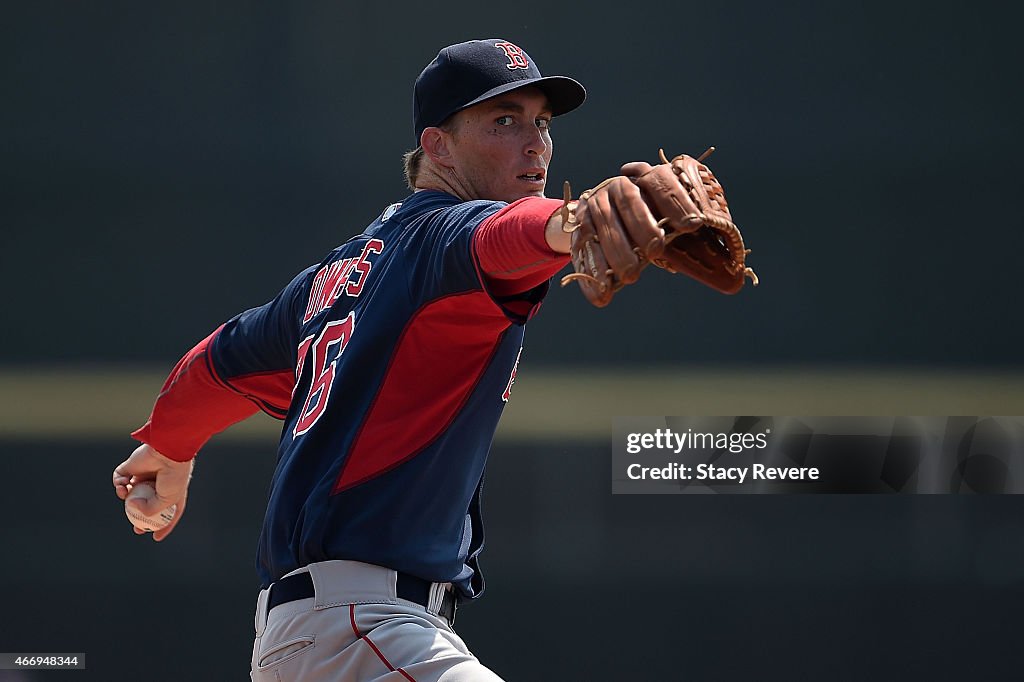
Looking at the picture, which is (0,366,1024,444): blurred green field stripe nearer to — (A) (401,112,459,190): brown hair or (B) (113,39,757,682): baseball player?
(A) (401,112,459,190): brown hair

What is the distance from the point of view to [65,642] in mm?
3797

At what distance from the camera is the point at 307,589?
1788 millimetres

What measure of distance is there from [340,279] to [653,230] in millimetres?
763

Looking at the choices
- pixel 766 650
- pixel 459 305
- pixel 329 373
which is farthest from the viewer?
pixel 766 650

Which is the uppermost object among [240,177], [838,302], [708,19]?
[708,19]

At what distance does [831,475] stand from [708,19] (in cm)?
151

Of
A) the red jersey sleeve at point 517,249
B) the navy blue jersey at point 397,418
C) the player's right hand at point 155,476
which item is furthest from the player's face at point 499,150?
the player's right hand at point 155,476

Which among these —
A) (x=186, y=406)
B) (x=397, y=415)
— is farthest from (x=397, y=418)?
(x=186, y=406)

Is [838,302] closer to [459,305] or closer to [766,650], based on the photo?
[766,650]

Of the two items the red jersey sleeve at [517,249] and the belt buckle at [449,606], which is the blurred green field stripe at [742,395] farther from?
the red jersey sleeve at [517,249]

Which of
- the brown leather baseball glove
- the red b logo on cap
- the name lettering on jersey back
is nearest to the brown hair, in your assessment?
the red b logo on cap

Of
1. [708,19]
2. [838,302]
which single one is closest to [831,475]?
[838,302]

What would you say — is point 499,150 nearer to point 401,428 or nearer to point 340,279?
point 340,279

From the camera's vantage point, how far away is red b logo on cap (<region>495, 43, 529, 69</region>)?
2.04 m
